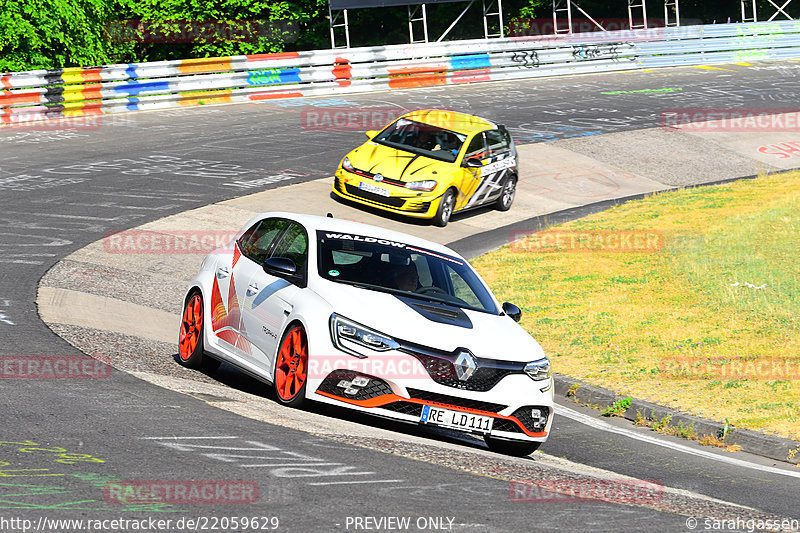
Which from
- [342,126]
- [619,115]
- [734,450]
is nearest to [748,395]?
[734,450]

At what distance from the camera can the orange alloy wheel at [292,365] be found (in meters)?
8.27

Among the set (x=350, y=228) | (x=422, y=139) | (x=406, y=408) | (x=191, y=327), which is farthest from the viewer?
(x=422, y=139)

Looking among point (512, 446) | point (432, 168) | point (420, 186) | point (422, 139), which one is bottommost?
point (512, 446)

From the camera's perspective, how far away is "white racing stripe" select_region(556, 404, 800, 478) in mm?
9031

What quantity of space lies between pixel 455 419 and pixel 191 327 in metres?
3.31

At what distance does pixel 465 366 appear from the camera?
319 inches

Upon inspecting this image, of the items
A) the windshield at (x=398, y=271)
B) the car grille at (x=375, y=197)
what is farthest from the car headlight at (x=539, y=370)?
the car grille at (x=375, y=197)

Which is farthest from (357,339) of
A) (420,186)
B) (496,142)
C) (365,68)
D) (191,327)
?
(365,68)

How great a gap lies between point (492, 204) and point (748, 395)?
12091mm

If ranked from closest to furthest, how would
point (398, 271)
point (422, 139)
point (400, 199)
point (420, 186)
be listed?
point (398, 271) < point (400, 199) < point (420, 186) < point (422, 139)

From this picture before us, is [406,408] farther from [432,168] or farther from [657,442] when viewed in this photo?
[432,168]

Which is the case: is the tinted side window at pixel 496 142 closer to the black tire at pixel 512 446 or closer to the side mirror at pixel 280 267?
the side mirror at pixel 280 267

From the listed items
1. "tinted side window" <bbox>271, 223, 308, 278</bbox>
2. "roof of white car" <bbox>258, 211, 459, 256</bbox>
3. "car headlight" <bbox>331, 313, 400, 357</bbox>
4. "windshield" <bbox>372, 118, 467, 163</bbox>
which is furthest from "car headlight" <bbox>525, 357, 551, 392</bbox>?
"windshield" <bbox>372, 118, 467, 163</bbox>

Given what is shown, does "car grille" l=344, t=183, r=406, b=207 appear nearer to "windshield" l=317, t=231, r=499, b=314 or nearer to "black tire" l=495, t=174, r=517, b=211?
"black tire" l=495, t=174, r=517, b=211
